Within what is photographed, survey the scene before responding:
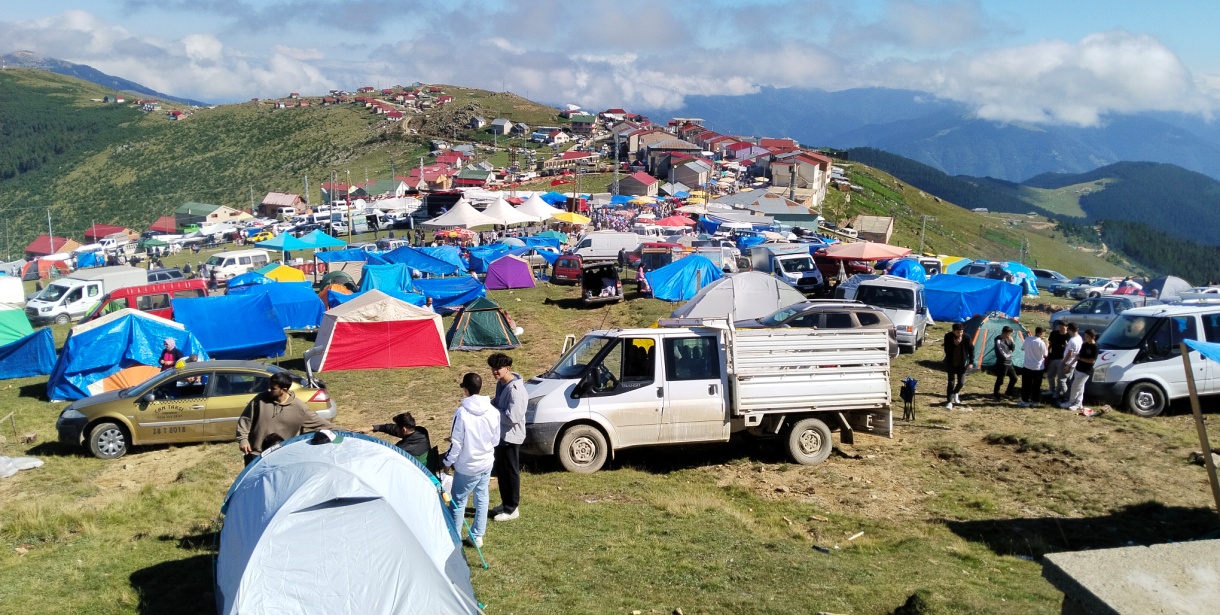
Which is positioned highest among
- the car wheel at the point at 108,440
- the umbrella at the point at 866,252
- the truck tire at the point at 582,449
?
the umbrella at the point at 866,252

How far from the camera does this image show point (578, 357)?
391 inches

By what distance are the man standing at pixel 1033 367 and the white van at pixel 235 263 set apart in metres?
32.2

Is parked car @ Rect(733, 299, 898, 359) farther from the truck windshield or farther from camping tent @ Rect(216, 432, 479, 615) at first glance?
camping tent @ Rect(216, 432, 479, 615)

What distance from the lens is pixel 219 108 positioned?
139250 mm

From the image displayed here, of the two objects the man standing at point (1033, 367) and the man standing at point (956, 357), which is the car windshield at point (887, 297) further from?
the man standing at point (956, 357)

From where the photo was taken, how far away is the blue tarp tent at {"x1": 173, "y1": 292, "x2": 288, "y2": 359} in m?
18.7

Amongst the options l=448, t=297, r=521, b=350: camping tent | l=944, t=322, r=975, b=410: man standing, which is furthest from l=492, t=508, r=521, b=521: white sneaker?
l=448, t=297, r=521, b=350: camping tent

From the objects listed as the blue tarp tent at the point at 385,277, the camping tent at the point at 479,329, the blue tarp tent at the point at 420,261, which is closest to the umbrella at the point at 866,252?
the camping tent at the point at 479,329

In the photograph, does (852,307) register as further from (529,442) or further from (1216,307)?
(529,442)

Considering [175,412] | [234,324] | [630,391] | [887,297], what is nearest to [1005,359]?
[887,297]

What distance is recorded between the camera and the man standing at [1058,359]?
12859 mm

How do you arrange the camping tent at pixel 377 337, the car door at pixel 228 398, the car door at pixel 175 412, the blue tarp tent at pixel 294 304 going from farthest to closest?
1. the blue tarp tent at pixel 294 304
2. the camping tent at pixel 377 337
3. the car door at pixel 228 398
4. the car door at pixel 175 412

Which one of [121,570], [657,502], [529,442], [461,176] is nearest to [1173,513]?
[657,502]

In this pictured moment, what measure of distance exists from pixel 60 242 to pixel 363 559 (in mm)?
73355
